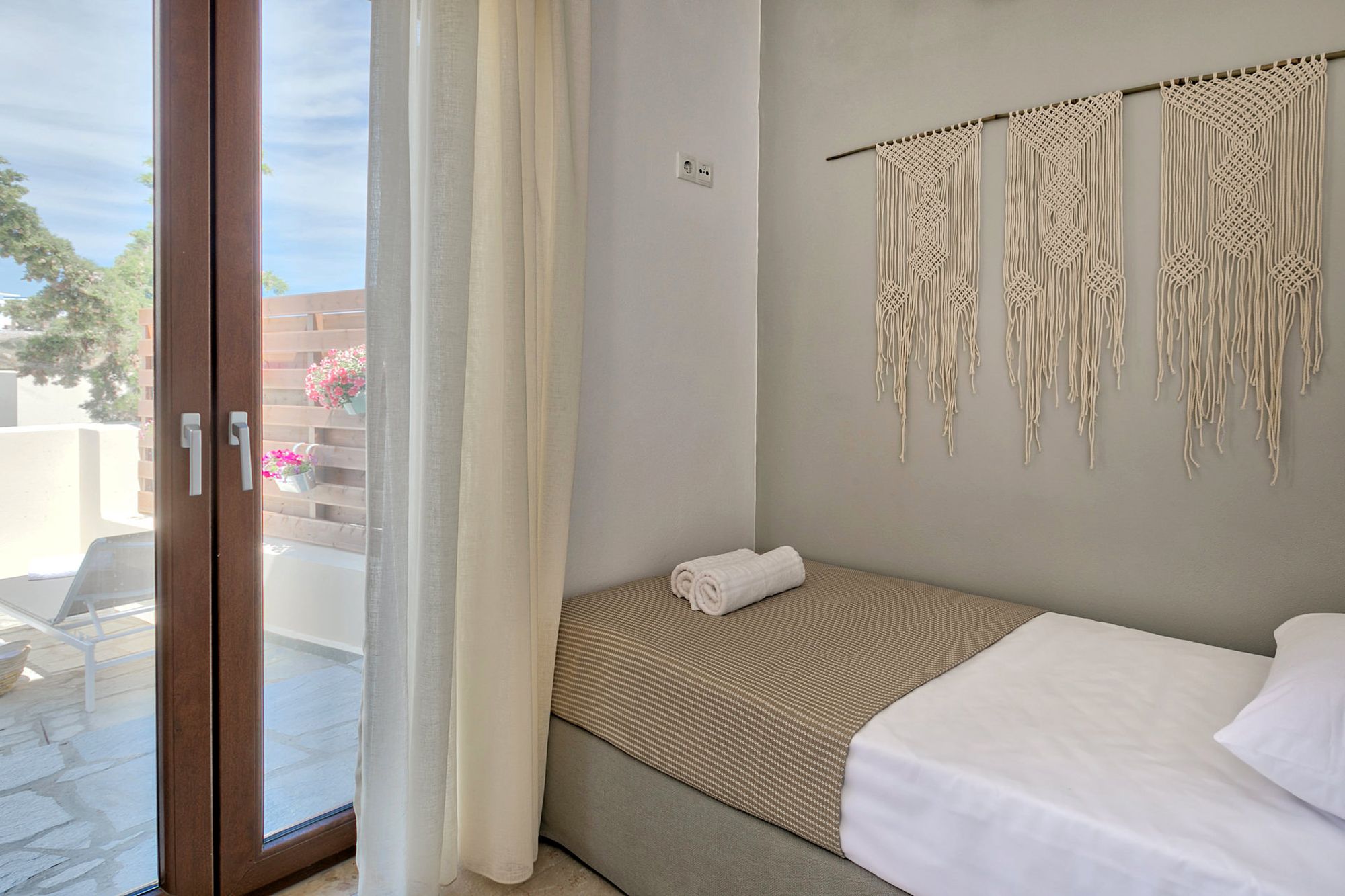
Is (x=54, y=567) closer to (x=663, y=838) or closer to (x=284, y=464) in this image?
(x=284, y=464)

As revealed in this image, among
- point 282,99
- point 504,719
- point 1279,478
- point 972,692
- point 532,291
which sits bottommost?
point 504,719

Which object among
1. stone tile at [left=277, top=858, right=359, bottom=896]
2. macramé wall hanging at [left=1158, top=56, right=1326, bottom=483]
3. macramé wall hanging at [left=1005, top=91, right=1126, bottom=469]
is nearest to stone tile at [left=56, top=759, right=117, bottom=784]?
stone tile at [left=277, top=858, right=359, bottom=896]

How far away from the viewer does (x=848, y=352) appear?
7.79 feet

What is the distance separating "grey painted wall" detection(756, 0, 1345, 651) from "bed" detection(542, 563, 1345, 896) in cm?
21

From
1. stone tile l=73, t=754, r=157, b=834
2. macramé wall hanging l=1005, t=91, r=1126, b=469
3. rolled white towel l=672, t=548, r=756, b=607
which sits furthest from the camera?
rolled white towel l=672, t=548, r=756, b=607

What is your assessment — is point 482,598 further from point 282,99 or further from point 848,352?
point 848,352

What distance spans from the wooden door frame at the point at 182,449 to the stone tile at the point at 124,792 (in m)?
0.02

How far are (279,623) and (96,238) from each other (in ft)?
2.67

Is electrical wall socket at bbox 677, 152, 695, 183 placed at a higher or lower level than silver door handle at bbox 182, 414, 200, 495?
higher

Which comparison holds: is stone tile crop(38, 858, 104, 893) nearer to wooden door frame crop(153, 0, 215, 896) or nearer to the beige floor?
wooden door frame crop(153, 0, 215, 896)

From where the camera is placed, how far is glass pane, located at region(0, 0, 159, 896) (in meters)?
1.31

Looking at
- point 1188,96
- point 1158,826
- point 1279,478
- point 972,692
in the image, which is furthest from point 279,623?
point 1188,96

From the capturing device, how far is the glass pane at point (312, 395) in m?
1.59

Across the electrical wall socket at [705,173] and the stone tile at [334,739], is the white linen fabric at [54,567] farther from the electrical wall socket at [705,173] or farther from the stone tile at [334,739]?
the electrical wall socket at [705,173]
